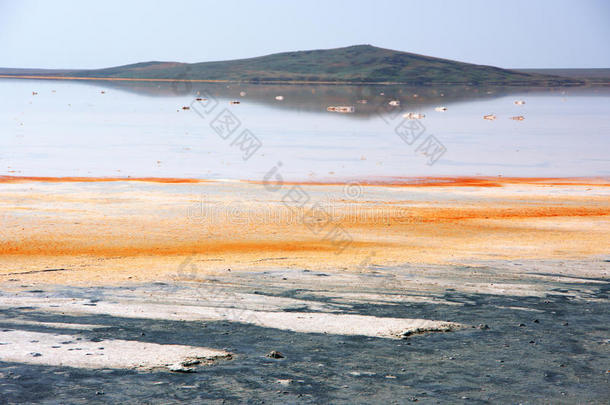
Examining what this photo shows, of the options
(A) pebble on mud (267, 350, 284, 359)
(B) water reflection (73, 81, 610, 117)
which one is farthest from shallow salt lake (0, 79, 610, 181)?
(A) pebble on mud (267, 350, 284, 359)

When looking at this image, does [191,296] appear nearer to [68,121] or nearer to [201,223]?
[201,223]

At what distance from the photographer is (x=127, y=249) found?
14.2m

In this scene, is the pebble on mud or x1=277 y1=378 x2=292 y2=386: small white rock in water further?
the pebble on mud

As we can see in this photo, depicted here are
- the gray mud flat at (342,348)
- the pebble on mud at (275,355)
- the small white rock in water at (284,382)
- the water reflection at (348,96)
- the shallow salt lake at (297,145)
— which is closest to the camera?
the gray mud flat at (342,348)

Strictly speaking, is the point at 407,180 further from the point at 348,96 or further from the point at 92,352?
the point at 348,96

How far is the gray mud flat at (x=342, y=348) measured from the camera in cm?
610

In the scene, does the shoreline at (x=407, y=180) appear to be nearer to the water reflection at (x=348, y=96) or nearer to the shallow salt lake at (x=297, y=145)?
the shallow salt lake at (x=297, y=145)

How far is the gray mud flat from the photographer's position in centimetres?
610

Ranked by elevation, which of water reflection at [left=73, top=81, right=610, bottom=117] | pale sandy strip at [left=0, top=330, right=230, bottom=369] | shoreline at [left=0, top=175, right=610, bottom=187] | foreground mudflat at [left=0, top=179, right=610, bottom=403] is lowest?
shoreline at [left=0, top=175, right=610, bottom=187]

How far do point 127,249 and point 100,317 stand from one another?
20.2 feet

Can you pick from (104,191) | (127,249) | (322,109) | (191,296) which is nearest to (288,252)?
(127,249)

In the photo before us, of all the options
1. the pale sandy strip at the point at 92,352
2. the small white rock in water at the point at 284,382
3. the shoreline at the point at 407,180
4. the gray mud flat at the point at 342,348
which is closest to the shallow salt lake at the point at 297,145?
the shoreline at the point at 407,180

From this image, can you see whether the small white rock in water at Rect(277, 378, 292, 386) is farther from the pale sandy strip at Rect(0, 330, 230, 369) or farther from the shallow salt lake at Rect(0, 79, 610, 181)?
the shallow salt lake at Rect(0, 79, 610, 181)

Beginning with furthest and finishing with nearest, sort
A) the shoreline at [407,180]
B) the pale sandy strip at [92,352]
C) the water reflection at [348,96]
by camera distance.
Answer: the water reflection at [348,96], the shoreline at [407,180], the pale sandy strip at [92,352]
